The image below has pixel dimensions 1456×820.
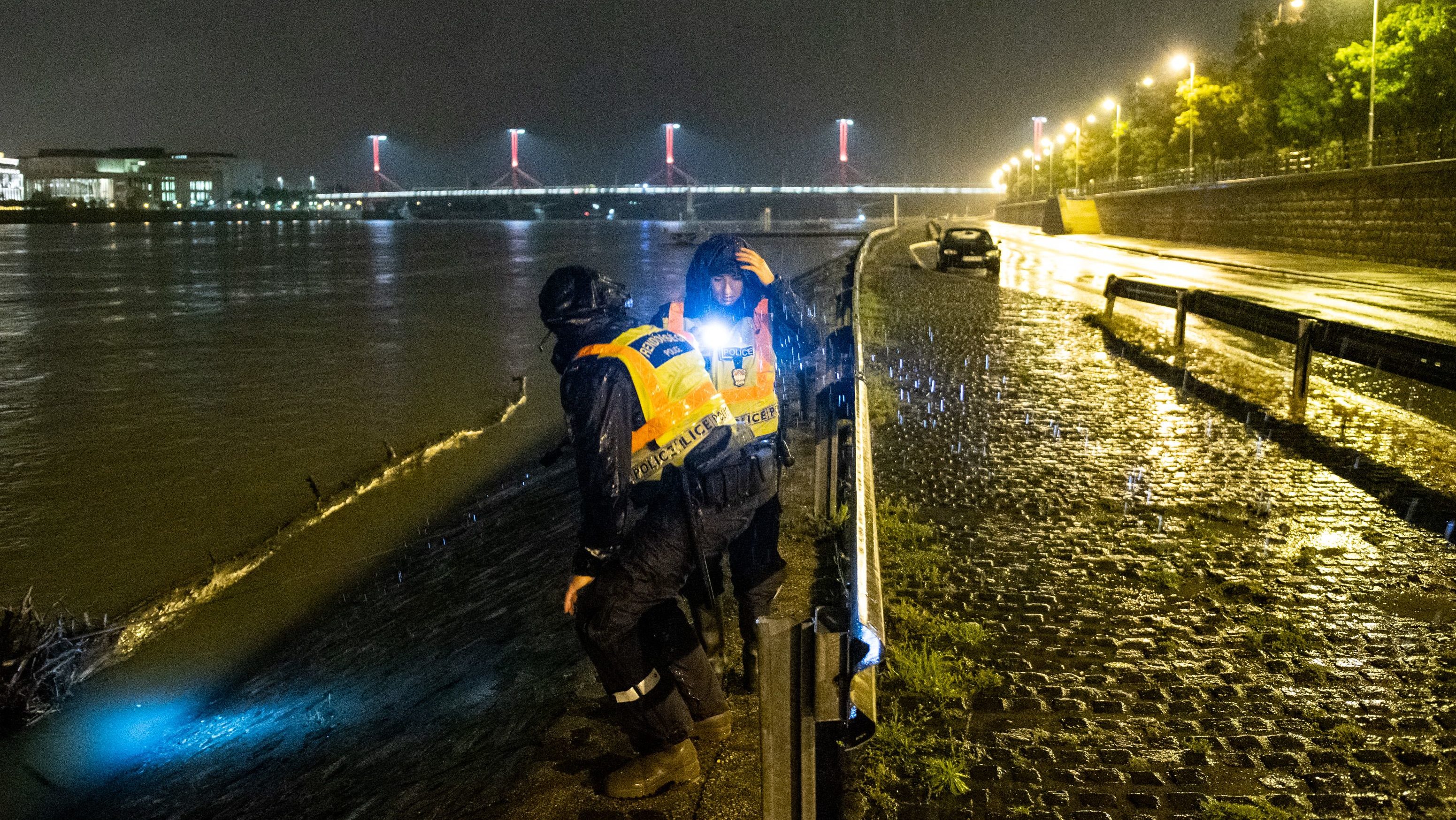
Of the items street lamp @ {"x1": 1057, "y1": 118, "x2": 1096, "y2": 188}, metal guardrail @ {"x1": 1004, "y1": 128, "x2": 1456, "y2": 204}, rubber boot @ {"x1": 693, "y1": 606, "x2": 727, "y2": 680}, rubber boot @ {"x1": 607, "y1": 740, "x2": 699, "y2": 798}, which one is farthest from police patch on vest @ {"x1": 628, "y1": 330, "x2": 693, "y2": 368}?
street lamp @ {"x1": 1057, "y1": 118, "x2": 1096, "y2": 188}

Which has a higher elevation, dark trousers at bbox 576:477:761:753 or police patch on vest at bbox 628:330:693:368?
police patch on vest at bbox 628:330:693:368

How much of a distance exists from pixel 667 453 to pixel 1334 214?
1370 inches

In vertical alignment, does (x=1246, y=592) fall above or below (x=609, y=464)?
below

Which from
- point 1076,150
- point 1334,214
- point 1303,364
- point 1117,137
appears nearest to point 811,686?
point 1303,364

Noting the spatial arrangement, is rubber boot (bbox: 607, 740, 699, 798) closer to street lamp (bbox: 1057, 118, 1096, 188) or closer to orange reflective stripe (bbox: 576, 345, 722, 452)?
orange reflective stripe (bbox: 576, 345, 722, 452)

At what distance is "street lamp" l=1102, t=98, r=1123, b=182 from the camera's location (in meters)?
72.9

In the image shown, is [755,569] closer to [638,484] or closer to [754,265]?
[638,484]

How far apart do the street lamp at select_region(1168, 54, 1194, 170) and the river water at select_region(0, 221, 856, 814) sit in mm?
25676

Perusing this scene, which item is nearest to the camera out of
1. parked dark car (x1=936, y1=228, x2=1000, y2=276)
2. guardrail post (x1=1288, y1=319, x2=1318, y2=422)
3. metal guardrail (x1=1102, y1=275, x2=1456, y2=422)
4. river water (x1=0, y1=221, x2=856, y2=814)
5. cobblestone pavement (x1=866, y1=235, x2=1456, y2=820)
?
cobblestone pavement (x1=866, y1=235, x2=1456, y2=820)

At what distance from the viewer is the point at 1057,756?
4008 millimetres

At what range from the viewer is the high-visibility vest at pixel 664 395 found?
137 inches

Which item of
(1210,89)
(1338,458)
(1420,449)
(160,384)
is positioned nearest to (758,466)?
(1338,458)

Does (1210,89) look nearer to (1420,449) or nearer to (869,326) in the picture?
(869,326)

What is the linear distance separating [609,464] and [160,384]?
24274 mm
